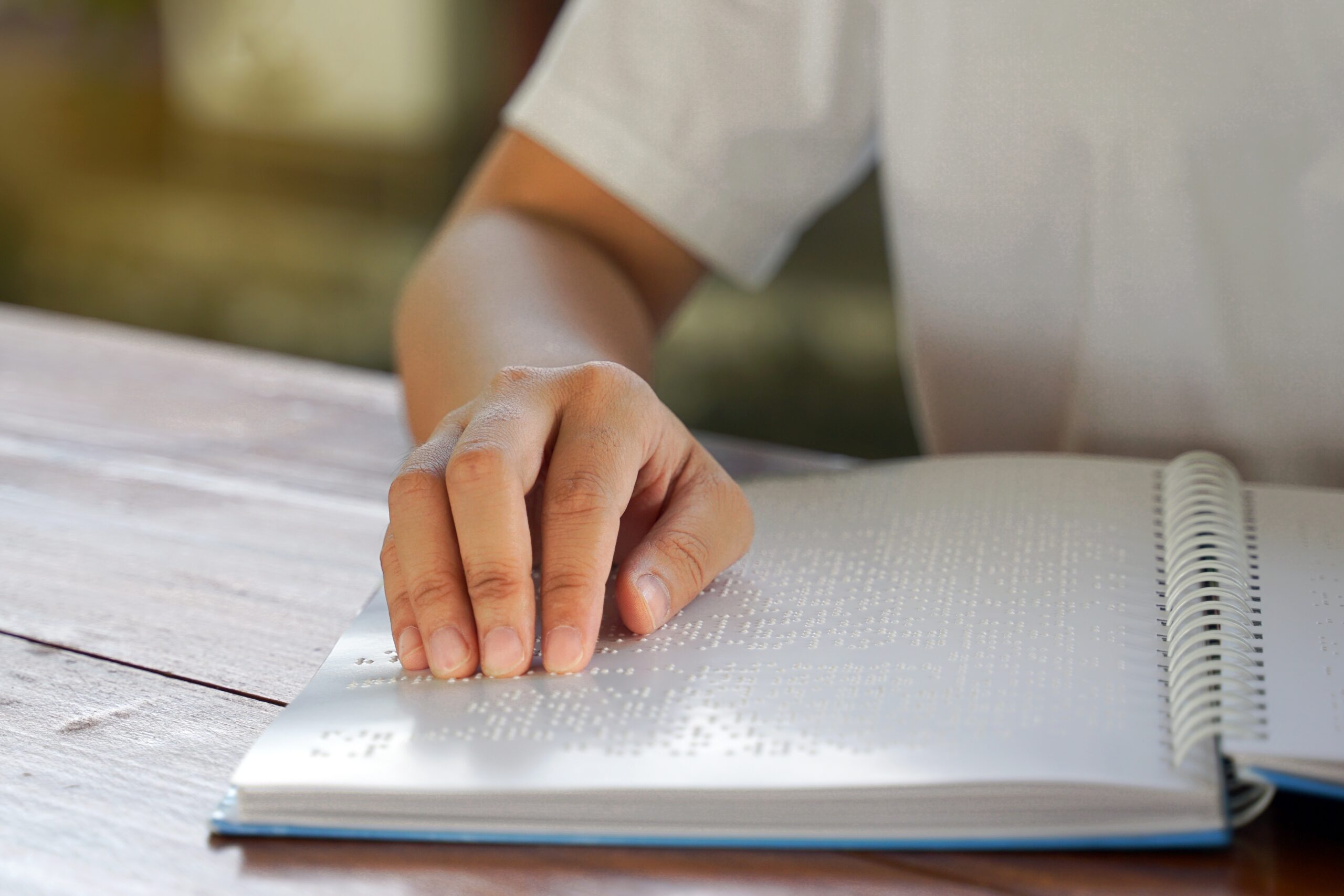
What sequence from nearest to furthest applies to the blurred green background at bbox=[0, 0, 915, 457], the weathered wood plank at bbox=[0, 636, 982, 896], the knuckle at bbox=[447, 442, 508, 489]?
the weathered wood plank at bbox=[0, 636, 982, 896]
the knuckle at bbox=[447, 442, 508, 489]
the blurred green background at bbox=[0, 0, 915, 457]

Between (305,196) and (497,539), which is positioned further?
(305,196)

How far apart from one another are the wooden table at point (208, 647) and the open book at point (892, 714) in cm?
1

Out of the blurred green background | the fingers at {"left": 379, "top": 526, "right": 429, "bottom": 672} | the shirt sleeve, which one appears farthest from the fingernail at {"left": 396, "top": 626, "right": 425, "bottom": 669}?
the blurred green background

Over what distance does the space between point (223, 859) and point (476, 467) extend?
0.50 ft

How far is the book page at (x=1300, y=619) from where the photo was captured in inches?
14.3

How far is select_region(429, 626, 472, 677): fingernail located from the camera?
0.44 metres

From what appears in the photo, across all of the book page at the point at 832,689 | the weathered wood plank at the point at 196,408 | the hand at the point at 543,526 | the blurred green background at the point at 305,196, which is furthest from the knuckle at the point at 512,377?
the blurred green background at the point at 305,196

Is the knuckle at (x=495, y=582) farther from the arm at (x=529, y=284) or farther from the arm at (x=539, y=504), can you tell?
the arm at (x=529, y=284)

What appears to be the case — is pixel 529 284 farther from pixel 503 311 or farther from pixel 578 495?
pixel 578 495

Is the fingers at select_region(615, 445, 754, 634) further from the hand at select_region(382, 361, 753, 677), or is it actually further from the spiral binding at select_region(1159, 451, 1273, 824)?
the spiral binding at select_region(1159, 451, 1273, 824)

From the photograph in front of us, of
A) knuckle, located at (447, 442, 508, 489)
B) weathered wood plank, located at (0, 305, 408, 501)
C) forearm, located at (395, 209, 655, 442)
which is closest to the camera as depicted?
knuckle, located at (447, 442, 508, 489)

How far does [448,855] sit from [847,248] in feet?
7.03

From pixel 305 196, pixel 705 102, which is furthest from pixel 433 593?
pixel 305 196

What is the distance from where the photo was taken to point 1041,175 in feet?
2.39
